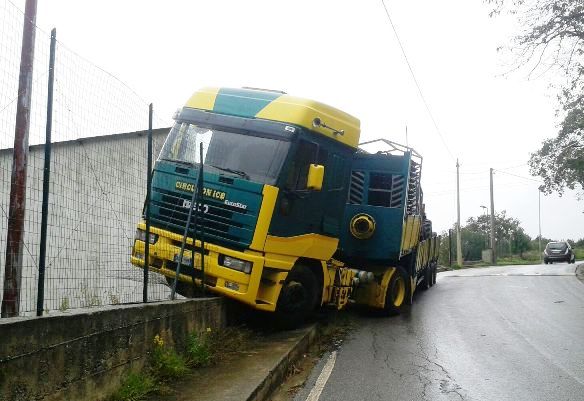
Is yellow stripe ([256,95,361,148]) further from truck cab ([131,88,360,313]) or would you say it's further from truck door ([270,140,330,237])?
truck door ([270,140,330,237])

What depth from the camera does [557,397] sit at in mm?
5855

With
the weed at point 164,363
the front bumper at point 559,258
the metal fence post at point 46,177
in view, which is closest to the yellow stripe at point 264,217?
the weed at point 164,363

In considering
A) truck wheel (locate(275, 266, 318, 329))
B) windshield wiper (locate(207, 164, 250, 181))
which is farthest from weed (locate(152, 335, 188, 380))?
windshield wiper (locate(207, 164, 250, 181))

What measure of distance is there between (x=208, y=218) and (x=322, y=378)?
2.70 m

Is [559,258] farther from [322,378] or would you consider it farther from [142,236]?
[142,236]

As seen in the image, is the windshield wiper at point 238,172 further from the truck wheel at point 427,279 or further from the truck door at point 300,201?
the truck wheel at point 427,279

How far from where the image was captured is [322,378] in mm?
6711

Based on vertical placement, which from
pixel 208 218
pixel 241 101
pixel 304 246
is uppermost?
pixel 241 101

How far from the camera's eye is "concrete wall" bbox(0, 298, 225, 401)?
3771 millimetres

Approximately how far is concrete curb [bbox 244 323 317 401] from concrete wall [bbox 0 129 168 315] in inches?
77.5

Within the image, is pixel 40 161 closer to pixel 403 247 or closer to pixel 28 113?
pixel 28 113

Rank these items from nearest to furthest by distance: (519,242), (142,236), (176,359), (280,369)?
(176,359)
(280,369)
(142,236)
(519,242)

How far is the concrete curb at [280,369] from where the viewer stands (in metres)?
5.58

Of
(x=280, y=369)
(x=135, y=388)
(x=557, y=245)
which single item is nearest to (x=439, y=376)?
(x=280, y=369)
